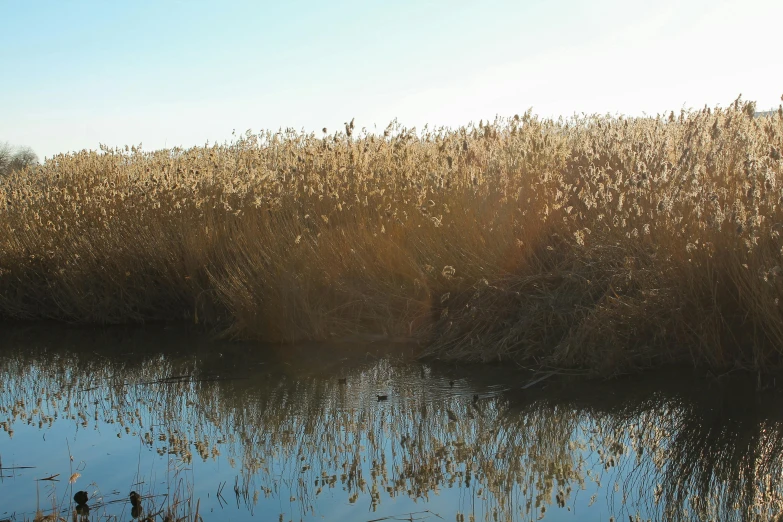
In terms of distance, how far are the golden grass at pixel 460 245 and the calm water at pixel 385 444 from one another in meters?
0.41

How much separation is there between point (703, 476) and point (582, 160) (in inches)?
161

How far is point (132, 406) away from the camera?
5.06 metres

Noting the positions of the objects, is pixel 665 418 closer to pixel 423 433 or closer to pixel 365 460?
pixel 423 433

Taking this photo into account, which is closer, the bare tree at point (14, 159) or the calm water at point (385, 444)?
the calm water at point (385, 444)

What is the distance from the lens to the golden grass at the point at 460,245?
16.5 feet

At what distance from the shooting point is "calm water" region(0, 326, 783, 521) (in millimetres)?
3334

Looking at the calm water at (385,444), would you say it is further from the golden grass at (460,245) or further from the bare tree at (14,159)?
the bare tree at (14,159)

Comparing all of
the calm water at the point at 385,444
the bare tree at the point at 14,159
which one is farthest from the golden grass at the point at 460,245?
the bare tree at the point at 14,159

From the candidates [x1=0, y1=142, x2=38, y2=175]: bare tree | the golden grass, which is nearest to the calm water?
the golden grass

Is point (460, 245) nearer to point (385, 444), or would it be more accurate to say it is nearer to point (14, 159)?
point (385, 444)

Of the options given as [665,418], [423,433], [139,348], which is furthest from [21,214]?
[665,418]

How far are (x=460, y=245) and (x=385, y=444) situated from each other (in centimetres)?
253

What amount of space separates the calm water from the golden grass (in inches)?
16.0

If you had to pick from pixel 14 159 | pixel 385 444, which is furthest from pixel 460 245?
pixel 14 159
